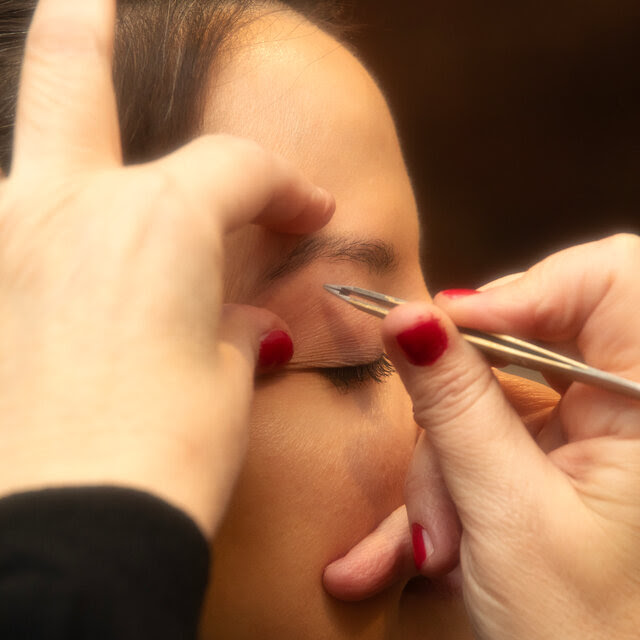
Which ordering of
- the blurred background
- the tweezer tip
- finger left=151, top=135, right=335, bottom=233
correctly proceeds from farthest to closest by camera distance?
1. the blurred background
2. the tweezer tip
3. finger left=151, top=135, right=335, bottom=233

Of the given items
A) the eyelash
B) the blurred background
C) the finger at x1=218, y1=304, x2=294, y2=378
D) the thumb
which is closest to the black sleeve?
the finger at x1=218, y1=304, x2=294, y2=378

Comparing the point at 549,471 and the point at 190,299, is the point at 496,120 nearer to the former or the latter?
the point at 549,471

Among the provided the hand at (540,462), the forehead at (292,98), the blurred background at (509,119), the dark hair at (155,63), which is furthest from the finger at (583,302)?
the blurred background at (509,119)

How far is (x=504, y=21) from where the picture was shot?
134cm

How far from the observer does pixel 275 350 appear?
1.96ft

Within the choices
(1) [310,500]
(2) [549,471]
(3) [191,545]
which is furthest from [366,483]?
(3) [191,545]

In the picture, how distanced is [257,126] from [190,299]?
31cm

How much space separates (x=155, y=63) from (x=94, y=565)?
0.53m

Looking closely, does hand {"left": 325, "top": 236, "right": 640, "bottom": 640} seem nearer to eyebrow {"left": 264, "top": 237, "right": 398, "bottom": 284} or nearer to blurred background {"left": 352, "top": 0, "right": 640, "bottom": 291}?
eyebrow {"left": 264, "top": 237, "right": 398, "bottom": 284}

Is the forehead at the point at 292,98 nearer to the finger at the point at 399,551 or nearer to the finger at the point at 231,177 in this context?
the finger at the point at 231,177

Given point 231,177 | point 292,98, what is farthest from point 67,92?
point 292,98

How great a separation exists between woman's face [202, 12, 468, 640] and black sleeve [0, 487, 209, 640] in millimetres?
278

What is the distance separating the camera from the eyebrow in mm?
629

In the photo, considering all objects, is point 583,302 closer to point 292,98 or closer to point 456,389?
point 456,389
